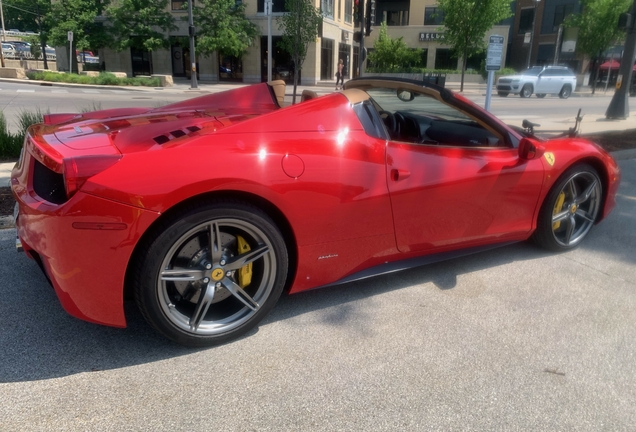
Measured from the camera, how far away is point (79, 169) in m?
2.22

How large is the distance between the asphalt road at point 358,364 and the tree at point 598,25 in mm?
37708

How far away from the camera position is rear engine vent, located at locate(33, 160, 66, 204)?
2.38 metres

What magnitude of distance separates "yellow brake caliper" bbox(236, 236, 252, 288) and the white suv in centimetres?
2751

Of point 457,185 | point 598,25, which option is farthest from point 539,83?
point 457,185

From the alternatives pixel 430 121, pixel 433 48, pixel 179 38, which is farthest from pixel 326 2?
pixel 430 121

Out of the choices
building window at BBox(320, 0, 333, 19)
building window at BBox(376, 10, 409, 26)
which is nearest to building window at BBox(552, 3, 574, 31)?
building window at BBox(376, 10, 409, 26)

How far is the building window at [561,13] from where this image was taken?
157 ft

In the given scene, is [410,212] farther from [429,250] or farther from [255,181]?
[255,181]

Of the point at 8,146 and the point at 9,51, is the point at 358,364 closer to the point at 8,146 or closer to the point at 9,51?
the point at 8,146

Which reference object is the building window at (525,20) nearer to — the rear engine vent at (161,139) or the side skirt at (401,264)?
the side skirt at (401,264)

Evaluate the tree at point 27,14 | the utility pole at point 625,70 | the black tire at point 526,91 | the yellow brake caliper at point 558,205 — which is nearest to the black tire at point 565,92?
the black tire at point 526,91

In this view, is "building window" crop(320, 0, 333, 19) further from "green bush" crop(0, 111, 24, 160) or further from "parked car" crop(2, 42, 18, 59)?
"green bush" crop(0, 111, 24, 160)

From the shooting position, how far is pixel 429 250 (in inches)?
130

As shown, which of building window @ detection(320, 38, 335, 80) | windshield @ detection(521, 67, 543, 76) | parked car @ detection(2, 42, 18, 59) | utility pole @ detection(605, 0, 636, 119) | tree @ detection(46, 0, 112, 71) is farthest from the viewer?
parked car @ detection(2, 42, 18, 59)
